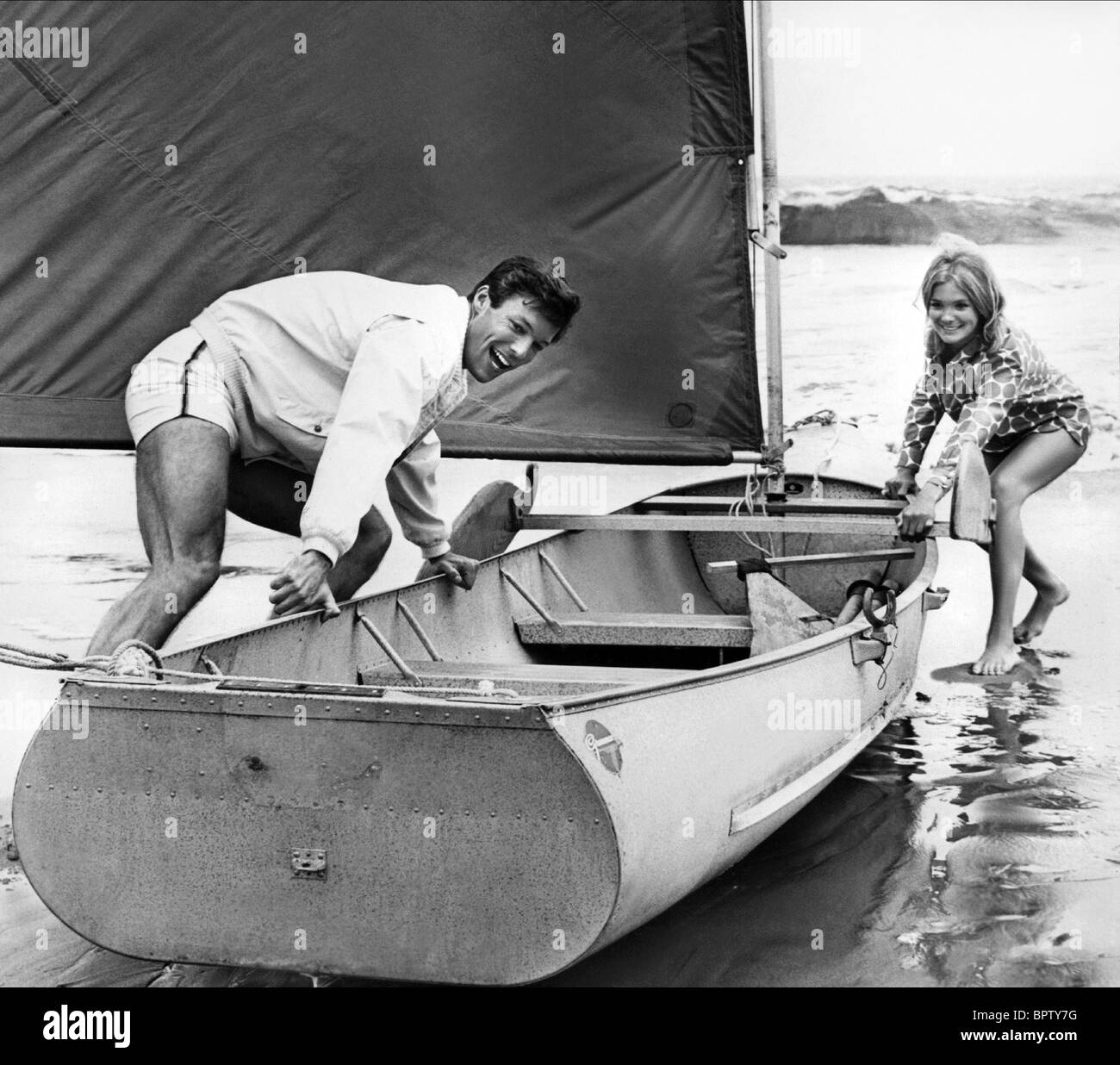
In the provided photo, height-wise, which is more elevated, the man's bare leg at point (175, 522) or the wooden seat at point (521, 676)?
the man's bare leg at point (175, 522)

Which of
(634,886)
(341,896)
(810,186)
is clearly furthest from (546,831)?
(810,186)

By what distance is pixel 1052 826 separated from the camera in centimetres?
324

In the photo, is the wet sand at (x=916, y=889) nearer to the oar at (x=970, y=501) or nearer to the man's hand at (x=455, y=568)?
the oar at (x=970, y=501)

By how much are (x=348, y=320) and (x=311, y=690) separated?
999 millimetres

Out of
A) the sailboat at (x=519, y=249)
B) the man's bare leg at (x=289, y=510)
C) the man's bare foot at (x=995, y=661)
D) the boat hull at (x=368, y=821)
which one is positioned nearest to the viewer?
the boat hull at (x=368, y=821)

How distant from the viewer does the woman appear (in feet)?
13.1

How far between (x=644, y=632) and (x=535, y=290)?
967 mm

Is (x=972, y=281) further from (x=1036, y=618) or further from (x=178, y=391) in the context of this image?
(x=178, y=391)

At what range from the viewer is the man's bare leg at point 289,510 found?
10.5 ft

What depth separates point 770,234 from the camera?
4152mm

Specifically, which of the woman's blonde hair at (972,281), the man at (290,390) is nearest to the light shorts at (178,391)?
the man at (290,390)

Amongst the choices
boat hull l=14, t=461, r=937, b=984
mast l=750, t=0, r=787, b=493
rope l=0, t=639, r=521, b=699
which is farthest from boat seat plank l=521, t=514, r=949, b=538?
rope l=0, t=639, r=521, b=699

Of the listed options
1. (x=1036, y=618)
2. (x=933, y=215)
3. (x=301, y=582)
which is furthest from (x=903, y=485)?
(x=933, y=215)
